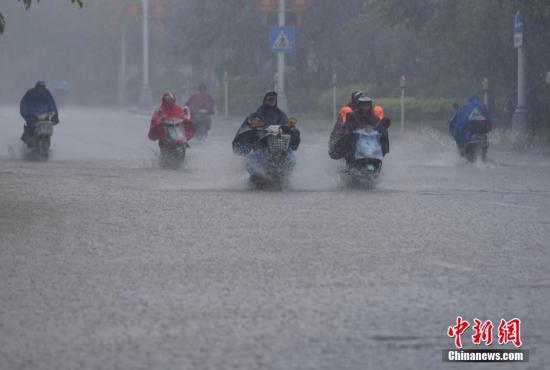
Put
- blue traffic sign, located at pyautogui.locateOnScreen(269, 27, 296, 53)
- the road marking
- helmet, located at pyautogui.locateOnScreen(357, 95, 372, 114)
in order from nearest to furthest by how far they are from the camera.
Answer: the road marking
helmet, located at pyautogui.locateOnScreen(357, 95, 372, 114)
blue traffic sign, located at pyautogui.locateOnScreen(269, 27, 296, 53)

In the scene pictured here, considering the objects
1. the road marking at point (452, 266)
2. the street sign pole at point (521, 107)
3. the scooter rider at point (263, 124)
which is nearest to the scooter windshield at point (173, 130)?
the scooter rider at point (263, 124)

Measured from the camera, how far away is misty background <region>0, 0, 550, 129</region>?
4012 cm

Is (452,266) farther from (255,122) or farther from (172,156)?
(172,156)

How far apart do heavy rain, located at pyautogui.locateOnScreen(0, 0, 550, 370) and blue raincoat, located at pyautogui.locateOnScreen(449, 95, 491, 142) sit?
1.6 inches

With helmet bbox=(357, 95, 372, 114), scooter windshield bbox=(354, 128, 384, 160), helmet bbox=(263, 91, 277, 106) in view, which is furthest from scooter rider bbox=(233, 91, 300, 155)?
helmet bbox=(357, 95, 372, 114)

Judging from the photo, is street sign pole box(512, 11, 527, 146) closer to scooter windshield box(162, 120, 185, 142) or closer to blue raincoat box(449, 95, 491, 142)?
blue raincoat box(449, 95, 491, 142)

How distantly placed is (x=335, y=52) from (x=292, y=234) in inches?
2017

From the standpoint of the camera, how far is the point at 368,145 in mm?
19359

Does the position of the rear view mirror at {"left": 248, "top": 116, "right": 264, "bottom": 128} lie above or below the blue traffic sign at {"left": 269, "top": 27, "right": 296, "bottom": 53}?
below

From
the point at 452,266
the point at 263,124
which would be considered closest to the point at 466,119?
the point at 263,124

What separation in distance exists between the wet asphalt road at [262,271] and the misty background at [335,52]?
1504 cm

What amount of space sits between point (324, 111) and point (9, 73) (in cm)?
8518

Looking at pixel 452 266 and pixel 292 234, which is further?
pixel 292 234

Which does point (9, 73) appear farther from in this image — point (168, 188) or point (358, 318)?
point (358, 318)
